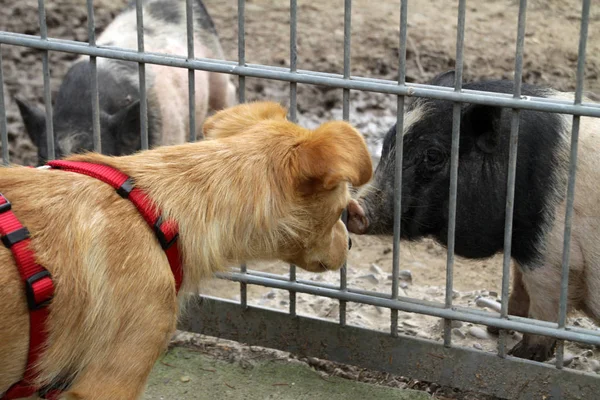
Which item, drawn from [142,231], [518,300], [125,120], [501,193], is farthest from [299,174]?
[125,120]

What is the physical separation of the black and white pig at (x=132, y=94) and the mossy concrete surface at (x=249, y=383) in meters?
1.83

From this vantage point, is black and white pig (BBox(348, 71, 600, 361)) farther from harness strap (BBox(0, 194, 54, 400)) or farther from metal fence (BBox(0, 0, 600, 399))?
harness strap (BBox(0, 194, 54, 400))

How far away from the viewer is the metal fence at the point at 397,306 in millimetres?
3971

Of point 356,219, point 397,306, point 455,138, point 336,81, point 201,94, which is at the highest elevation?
point 336,81

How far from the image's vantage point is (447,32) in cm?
918

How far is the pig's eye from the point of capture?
4.54 m

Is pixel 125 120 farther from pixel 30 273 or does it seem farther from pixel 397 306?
pixel 30 273

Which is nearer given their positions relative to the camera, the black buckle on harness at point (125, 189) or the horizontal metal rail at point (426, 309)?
the black buckle on harness at point (125, 189)

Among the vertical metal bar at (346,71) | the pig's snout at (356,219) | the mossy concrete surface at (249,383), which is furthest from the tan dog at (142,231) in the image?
the mossy concrete surface at (249,383)

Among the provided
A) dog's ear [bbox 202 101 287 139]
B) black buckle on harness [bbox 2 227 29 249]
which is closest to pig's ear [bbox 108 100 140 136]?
A: dog's ear [bbox 202 101 287 139]

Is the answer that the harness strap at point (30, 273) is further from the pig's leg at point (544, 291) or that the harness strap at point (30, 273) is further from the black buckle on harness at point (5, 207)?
the pig's leg at point (544, 291)

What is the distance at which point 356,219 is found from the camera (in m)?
4.51

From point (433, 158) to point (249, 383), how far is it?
1448 mm

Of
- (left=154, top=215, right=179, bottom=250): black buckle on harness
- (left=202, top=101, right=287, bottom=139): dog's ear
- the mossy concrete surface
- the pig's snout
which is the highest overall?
(left=202, top=101, right=287, bottom=139): dog's ear
